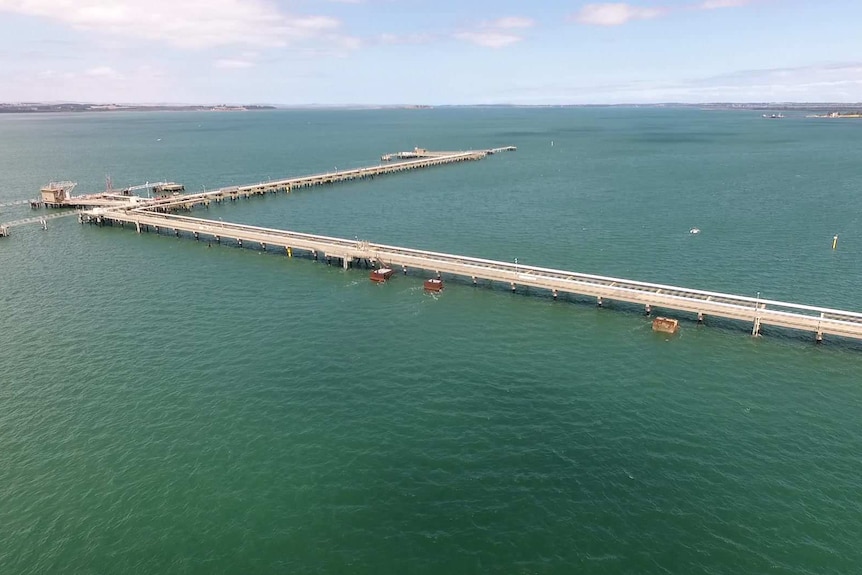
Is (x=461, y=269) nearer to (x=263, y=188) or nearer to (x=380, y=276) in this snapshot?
(x=380, y=276)

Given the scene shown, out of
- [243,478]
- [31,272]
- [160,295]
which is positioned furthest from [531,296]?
[31,272]

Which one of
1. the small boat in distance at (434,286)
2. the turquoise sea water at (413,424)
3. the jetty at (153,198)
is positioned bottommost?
the turquoise sea water at (413,424)

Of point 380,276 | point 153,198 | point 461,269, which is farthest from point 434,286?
point 153,198

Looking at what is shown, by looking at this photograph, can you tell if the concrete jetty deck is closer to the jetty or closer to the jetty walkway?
the jetty walkway

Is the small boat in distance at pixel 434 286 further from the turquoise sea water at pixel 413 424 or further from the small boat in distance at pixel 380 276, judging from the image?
the small boat in distance at pixel 380 276

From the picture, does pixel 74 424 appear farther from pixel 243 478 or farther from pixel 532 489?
pixel 532 489

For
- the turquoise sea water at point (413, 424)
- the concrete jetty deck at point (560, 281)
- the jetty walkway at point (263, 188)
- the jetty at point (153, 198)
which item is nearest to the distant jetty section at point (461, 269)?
the concrete jetty deck at point (560, 281)
